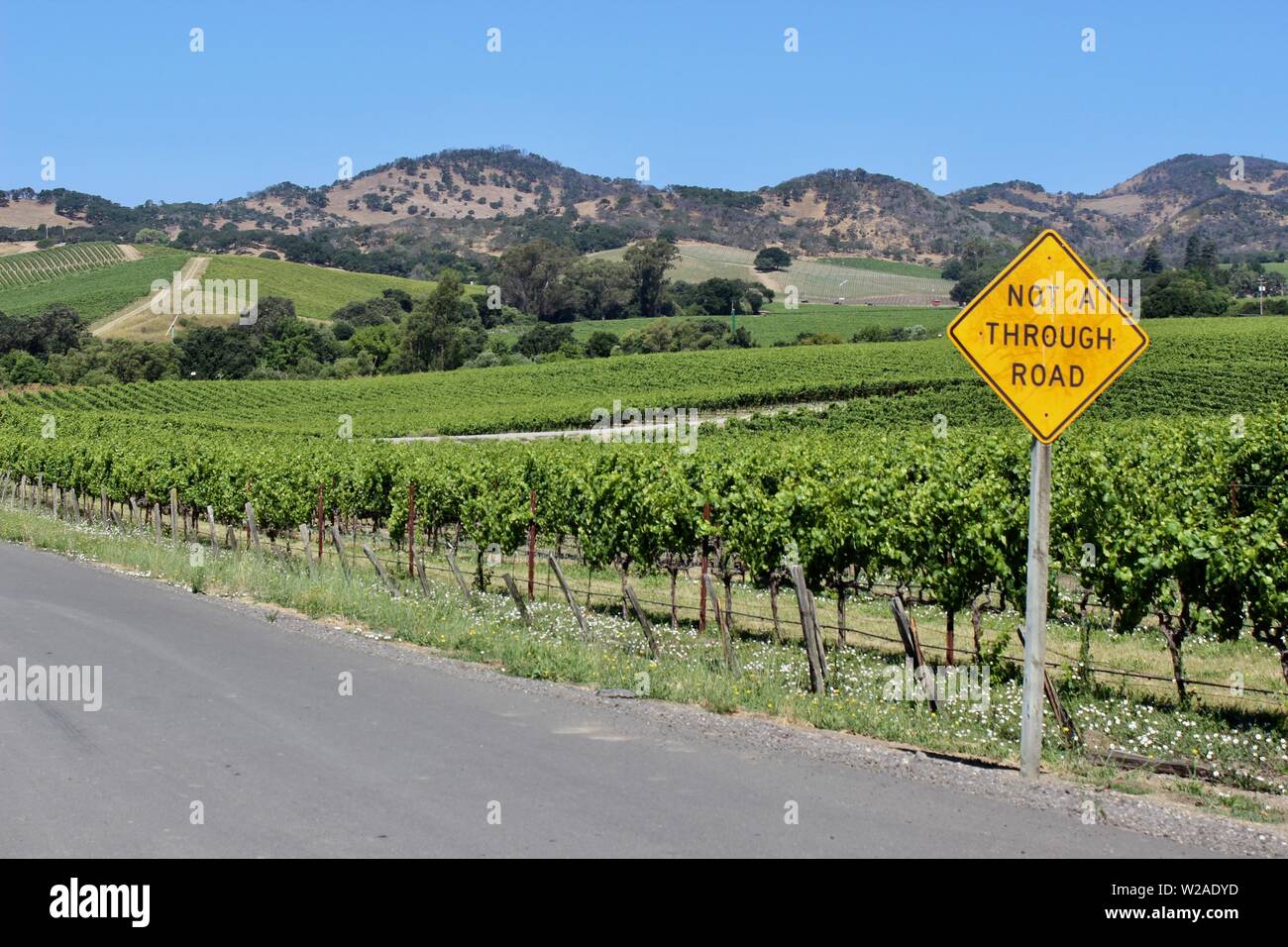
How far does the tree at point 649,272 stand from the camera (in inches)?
5723

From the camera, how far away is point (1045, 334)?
8.05 meters

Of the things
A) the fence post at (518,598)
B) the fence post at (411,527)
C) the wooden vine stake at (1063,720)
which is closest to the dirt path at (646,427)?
the fence post at (411,527)

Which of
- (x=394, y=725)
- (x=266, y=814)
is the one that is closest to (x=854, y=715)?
(x=394, y=725)

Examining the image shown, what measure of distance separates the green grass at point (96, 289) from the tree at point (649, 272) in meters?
57.8

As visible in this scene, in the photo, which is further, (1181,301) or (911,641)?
(1181,301)

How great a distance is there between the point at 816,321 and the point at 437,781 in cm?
12149

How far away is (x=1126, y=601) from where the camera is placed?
39.7ft

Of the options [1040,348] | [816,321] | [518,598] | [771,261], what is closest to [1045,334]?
[1040,348]

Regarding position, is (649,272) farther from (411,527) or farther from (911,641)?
(911,641)

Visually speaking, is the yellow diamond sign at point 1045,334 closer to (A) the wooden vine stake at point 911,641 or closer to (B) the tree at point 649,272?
(A) the wooden vine stake at point 911,641

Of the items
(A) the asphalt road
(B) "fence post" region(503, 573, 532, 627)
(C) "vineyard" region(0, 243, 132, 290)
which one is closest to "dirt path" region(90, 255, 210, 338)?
(C) "vineyard" region(0, 243, 132, 290)

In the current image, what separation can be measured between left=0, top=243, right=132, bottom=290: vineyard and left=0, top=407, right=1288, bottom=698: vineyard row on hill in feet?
471

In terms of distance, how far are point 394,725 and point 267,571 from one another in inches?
429
